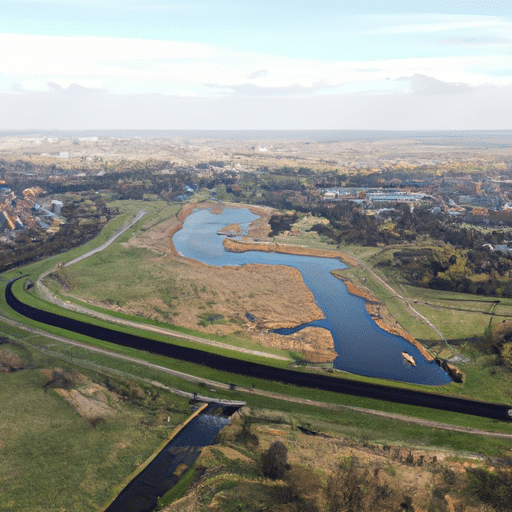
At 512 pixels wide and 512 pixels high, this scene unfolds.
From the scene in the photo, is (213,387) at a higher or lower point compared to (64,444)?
higher

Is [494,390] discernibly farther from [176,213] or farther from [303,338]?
[176,213]

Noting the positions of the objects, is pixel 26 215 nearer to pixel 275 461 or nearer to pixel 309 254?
pixel 309 254

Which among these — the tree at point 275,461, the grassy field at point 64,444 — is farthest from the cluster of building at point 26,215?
the tree at point 275,461

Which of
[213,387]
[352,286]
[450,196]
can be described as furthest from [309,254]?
[450,196]

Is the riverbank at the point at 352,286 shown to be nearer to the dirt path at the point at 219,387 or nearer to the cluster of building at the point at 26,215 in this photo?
the dirt path at the point at 219,387

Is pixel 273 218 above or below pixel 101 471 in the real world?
above

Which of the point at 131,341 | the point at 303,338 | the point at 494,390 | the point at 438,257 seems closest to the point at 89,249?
the point at 131,341
